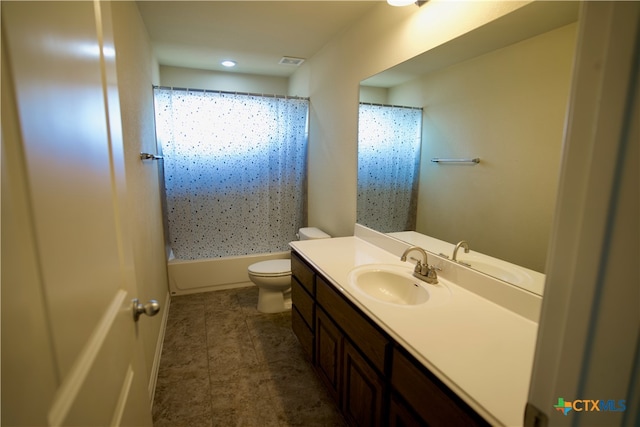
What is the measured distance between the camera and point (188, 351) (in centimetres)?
229

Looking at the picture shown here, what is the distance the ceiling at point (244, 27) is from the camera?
83.7 inches

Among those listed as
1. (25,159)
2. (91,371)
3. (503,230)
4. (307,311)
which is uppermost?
(25,159)

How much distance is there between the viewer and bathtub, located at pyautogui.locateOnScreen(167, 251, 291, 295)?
10.5ft

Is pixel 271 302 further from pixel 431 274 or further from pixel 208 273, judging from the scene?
pixel 431 274

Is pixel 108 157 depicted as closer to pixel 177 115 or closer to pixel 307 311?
pixel 307 311

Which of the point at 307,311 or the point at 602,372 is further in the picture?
the point at 307,311

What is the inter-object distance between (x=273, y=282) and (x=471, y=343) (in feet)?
6.45

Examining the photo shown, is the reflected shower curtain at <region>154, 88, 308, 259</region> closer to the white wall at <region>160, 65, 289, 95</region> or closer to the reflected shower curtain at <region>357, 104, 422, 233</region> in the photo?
the white wall at <region>160, 65, 289, 95</region>

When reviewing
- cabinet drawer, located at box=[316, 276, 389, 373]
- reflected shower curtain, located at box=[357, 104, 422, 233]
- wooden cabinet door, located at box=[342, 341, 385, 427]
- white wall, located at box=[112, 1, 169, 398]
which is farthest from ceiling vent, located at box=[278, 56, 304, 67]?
wooden cabinet door, located at box=[342, 341, 385, 427]

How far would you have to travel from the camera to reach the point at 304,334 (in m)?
2.05

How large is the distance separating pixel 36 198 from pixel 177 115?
288cm

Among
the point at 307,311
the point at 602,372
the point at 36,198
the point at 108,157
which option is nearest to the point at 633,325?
the point at 602,372

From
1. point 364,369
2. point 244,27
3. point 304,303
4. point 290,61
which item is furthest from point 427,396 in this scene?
point 290,61

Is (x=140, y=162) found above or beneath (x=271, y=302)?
above
